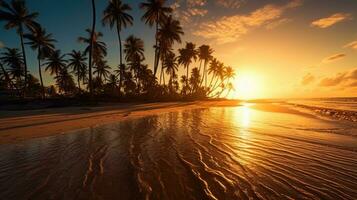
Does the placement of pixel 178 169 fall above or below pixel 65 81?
below

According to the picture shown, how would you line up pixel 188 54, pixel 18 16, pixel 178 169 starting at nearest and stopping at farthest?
pixel 178 169 < pixel 18 16 < pixel 188 54

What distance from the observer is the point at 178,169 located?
4922 mm

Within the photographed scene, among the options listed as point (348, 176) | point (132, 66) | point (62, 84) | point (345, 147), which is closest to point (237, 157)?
point (348, 176)

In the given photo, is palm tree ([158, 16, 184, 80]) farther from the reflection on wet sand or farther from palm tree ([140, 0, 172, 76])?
the reflection on wet sand

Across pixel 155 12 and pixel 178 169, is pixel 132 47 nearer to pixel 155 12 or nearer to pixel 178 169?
pixel 155 12

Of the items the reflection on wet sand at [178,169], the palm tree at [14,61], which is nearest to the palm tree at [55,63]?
the palm tree at [14,61]

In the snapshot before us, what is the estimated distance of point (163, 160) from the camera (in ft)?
18.4

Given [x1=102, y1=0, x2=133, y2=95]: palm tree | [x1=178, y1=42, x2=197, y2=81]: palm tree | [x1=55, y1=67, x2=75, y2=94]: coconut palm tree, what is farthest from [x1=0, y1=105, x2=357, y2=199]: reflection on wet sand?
[x1=55, y1=67, x2=75, y2=94]: coconut palm tree

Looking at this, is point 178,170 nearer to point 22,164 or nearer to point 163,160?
point 163,160

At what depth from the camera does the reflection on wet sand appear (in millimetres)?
3742

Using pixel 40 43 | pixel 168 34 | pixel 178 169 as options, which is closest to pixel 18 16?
pixel 40 43

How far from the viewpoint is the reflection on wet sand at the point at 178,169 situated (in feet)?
12.3

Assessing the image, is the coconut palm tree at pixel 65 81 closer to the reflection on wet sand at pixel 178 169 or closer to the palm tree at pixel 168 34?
the palm tree at pixel 168 34

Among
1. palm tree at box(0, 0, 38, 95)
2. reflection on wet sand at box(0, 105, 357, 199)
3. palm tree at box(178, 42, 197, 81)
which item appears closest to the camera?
reflection on wet sand at box(0, 105, 357, 199)
